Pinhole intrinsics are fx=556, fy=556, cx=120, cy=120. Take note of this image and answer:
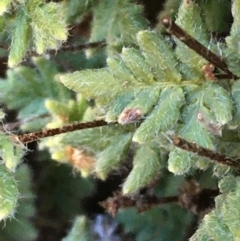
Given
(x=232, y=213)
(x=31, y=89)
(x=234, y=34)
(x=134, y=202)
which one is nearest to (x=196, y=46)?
(x=234, y=34)

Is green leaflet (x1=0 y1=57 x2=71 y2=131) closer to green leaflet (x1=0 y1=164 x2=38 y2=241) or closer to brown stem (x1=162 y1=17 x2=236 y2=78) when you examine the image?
green leaflet (x1=0 y1=164 x2=38 y2=241)

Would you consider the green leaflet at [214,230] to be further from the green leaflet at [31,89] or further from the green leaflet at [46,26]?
the green leaflet at [31,89]

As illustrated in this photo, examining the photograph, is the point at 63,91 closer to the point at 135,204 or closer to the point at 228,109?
the point at 135,204

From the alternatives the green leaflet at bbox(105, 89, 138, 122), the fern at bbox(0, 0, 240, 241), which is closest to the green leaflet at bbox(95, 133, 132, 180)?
the fern at bbox(0, 0, 240, 241)

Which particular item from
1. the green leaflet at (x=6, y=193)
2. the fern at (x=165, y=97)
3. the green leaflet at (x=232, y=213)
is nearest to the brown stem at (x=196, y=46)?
the fern at (x=165, y=97)

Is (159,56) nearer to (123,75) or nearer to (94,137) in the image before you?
(123,75)

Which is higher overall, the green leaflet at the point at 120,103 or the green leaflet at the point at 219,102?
the green leaflet at the point at 219,102

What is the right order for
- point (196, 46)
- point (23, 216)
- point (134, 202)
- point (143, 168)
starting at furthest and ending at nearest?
point (23, 216) < point (134, 202) < point (143, 168) < point (196, 46)
